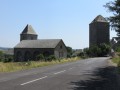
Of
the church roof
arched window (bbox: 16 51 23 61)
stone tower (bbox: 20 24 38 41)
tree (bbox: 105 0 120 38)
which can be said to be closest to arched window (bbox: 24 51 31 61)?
arched window (bbox: 16 51 23 61)

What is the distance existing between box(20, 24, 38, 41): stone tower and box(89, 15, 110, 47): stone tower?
27828mm

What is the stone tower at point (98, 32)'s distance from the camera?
142375 millimetres

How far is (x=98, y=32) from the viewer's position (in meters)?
145

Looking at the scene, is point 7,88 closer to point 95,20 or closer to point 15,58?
point 15,58

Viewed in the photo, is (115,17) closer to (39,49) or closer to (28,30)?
(39,49)

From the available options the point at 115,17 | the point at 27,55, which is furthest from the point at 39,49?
the point at 115,17

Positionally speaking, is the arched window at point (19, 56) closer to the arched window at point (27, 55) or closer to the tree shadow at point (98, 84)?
the arched window at point (27, 55)

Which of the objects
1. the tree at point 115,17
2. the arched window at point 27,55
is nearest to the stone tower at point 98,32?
the arched window at point 27,55

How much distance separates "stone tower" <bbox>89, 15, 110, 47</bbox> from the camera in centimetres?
14238

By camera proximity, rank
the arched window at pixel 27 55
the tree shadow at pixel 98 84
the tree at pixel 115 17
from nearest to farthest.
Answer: the tree shadow at pixel 98 84 < the tree at pixel 115 17 < the arched window at pixel 27 55

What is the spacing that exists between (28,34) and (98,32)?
33.1 meters

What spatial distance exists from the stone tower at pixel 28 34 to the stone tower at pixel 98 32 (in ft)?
91.3

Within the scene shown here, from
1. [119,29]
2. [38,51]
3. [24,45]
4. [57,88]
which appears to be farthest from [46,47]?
[57,88]

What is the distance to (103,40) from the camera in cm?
14200
